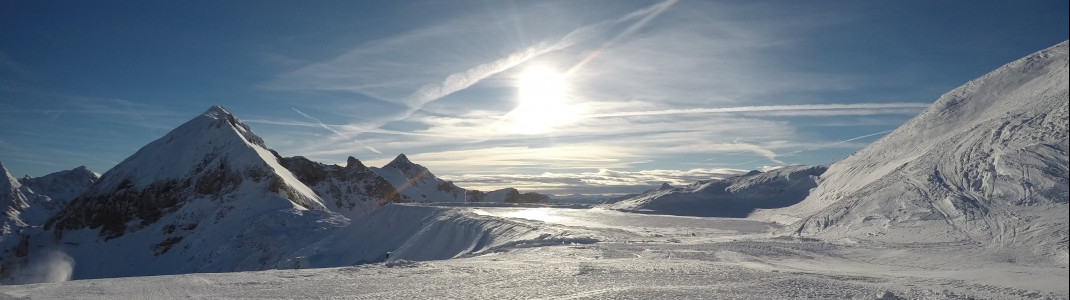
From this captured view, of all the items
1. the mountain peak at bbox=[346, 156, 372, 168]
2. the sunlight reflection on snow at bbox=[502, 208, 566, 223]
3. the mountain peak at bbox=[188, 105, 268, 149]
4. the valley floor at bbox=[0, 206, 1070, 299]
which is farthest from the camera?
the mountain peak at bbox=[346, 156, 372, 168]

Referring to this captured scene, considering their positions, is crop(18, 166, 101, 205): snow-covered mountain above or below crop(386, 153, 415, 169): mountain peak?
below

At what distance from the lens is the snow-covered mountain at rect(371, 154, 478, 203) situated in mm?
154875

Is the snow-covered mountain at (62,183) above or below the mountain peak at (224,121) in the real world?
below

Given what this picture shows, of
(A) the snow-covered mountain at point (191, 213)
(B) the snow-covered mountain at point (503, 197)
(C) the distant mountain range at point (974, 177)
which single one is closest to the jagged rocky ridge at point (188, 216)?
(A) the snow-covered mountain at point (191, 213)

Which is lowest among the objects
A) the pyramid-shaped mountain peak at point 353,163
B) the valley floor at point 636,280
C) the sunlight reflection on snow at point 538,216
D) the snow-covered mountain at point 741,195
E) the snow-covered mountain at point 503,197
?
the valley floor at point 636,280

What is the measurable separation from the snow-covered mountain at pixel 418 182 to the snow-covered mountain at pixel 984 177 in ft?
429

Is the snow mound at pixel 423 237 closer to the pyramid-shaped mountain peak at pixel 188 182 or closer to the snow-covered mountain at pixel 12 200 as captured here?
the pyramid-shaped mountain peak at pixel 188 182

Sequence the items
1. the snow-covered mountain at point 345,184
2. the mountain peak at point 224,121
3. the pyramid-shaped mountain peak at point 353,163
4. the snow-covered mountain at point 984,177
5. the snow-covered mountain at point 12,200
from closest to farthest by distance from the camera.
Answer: the snow-covered mountain at point 984,177 < the mountain peak at point 224,121 < the snow-covered mountain at point 345,184 < the snow-covered mountain at point 12,200 < the pyramid-shaped mountain peak at point 353,163

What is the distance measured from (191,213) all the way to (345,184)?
51.4 m

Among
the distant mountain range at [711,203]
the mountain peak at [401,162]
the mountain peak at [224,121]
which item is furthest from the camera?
the mountain peak at [401,162]

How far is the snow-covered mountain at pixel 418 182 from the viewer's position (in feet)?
508

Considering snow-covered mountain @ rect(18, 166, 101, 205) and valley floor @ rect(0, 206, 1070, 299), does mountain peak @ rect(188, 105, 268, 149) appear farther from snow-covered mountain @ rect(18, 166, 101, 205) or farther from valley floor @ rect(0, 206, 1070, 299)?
snow-covered mountain @ rect(18, 166, 101, 205)

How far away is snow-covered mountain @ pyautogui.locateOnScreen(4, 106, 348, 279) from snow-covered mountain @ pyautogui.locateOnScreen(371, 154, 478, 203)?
3207 inches

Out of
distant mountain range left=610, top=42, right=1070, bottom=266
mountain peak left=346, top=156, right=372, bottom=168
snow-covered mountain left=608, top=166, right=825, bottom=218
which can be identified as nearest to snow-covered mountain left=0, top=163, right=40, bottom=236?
mountain peak left=346, top=156, right=372, bottom=168
